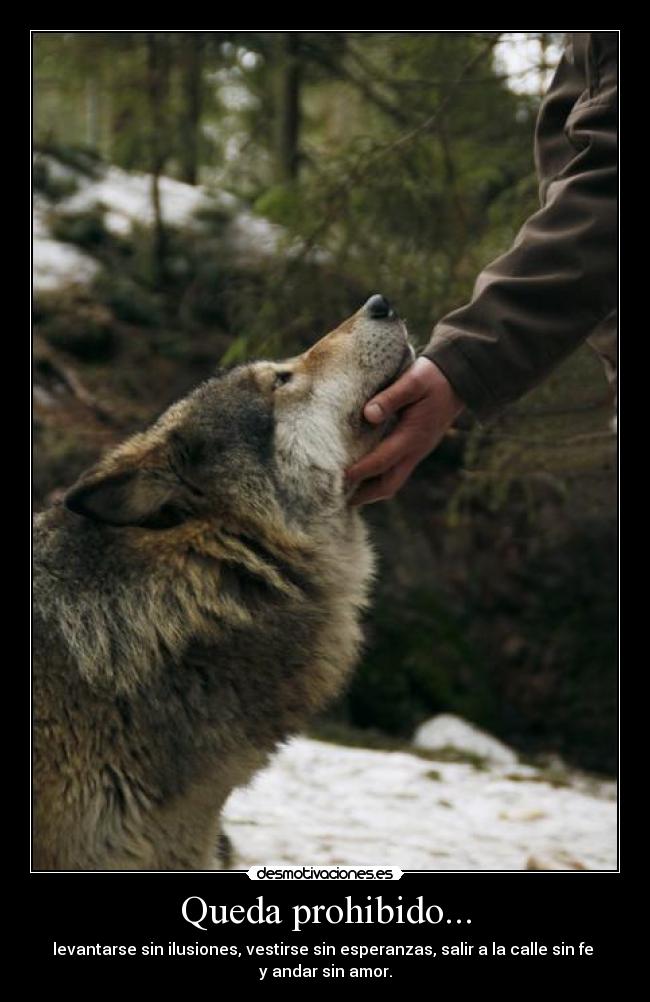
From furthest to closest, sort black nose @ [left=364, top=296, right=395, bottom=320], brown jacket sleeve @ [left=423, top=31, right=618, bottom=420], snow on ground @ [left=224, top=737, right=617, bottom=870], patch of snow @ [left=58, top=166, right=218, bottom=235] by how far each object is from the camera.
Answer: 1. patch of snow @ [left=58, top=166, right=218, bottom=235]
2. snow on ground @ [left=224, top=737, right=617, bottom=870]
3. black nose @ [left=364, top=296, right=395, bottom=320]
4. brown jacket sleeve @ [left=423, top=31, right=618, bottom=420]

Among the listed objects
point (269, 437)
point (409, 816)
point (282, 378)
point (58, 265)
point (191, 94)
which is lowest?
point (409, 816)

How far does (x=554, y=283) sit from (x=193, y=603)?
146cm

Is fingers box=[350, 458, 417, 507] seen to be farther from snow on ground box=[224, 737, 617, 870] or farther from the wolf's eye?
snow on ground box=[224, 737, 617, 870]

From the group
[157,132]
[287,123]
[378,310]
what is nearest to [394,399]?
[378,310]

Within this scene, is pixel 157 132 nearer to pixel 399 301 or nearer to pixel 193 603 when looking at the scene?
pixel 399 301

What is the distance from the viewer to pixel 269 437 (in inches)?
146

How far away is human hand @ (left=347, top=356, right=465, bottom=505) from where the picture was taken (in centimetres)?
328

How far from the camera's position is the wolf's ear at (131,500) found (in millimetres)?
3357

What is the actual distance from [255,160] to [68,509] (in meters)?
10.1

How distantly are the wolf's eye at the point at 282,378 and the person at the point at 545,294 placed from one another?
0.54m

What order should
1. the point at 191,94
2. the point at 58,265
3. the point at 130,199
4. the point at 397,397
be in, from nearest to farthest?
the point at 397,397 → the point at 58,265 → the point at 191,94 → the point at 130,199

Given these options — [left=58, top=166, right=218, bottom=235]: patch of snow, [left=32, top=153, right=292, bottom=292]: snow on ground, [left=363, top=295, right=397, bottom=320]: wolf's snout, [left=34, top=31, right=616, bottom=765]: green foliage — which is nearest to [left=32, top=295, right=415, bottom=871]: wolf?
[left=363, top=295, right=397, bottom=320]: wolf's snout

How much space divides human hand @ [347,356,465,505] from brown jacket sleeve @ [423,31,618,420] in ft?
0.17
